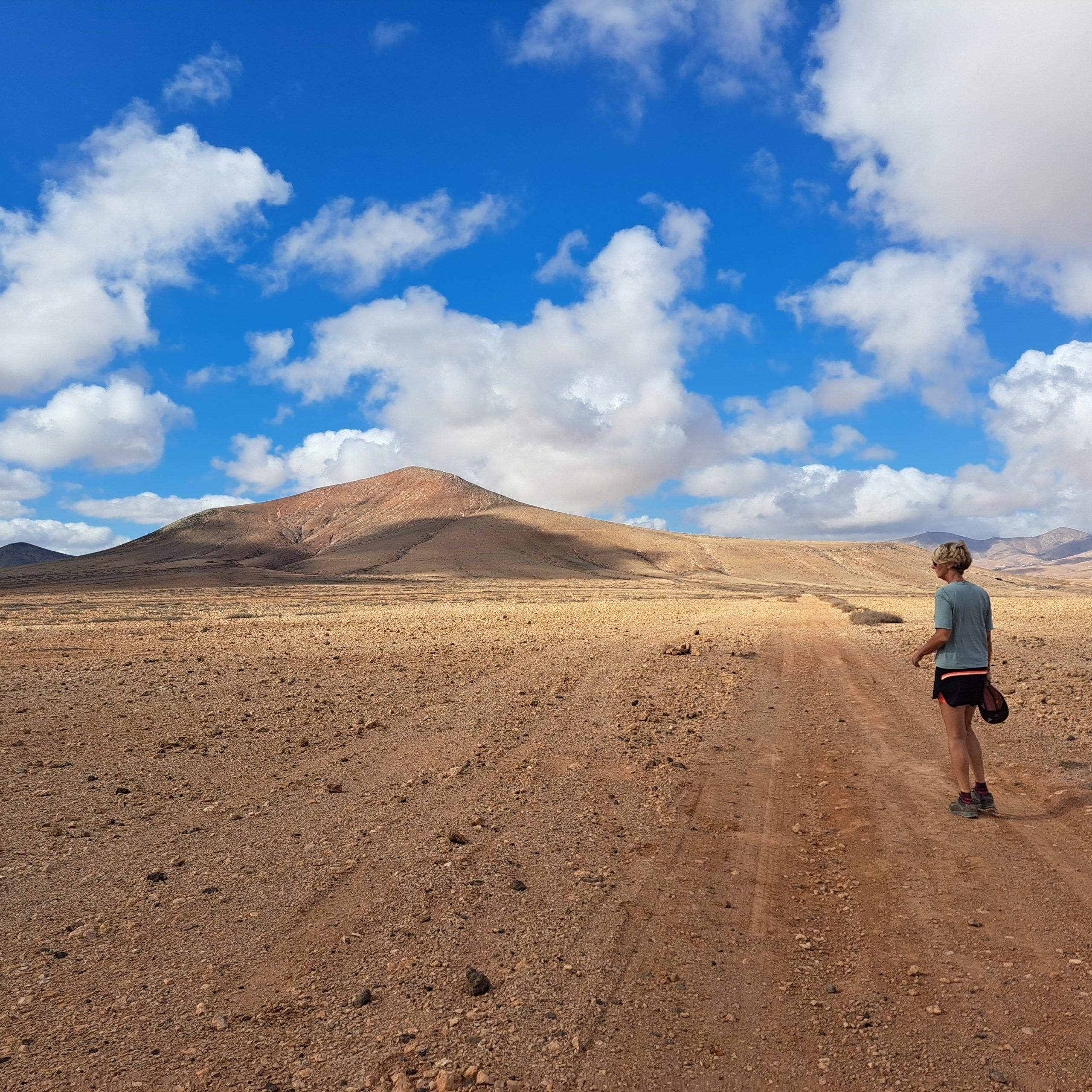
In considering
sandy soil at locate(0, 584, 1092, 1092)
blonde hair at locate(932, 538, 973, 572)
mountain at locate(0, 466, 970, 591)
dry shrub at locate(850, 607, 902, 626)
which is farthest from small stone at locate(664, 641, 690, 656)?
mountain at locate(0, 466, 970, 591)

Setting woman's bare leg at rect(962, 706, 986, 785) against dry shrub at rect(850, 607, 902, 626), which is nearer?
woman's bare leg at rect(962, 706, 986, 785)

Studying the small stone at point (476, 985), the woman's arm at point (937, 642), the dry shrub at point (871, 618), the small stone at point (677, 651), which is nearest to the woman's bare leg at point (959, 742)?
the woman's arm at point (937, 642)

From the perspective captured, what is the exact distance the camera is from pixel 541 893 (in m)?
4.83

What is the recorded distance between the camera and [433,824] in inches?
243

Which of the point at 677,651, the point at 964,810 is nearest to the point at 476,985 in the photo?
the point at 964,810

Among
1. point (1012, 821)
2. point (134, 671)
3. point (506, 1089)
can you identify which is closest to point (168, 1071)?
point (506, 1089)

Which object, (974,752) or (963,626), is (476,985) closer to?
(974,752)

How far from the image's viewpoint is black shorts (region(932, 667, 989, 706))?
631 cm

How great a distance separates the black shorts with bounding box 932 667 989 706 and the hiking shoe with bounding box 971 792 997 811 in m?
0.74

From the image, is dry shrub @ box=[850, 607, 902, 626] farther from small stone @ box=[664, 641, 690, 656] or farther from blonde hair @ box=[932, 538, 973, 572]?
blonde hair @ box=[932, 538, 973, 572]

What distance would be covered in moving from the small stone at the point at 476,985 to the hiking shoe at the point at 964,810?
4379 millimetres

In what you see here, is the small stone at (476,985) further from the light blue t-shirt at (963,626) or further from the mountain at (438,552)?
the mountain at (438,552)

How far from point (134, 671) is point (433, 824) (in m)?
10.4

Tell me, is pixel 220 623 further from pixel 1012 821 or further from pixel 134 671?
pixel 1012 821
